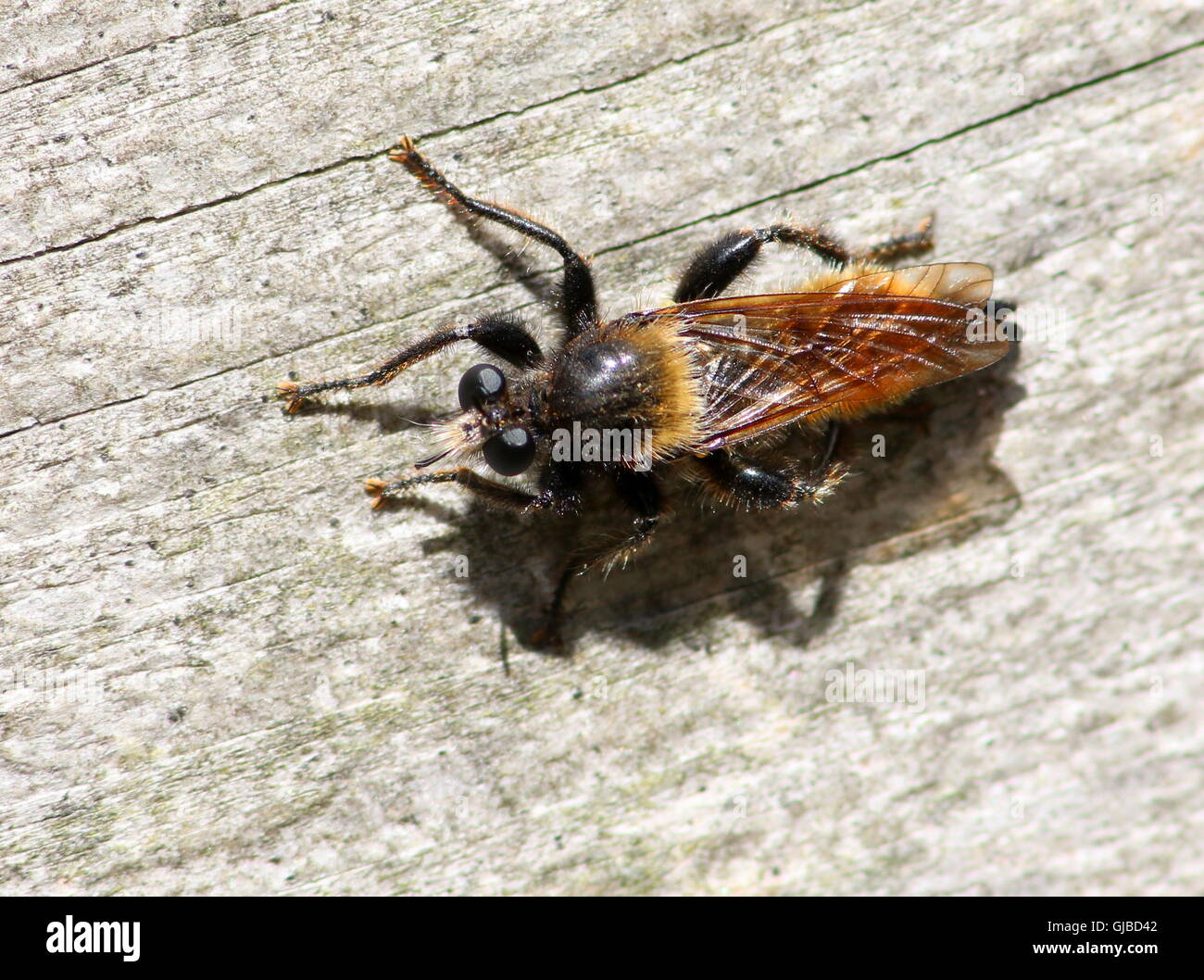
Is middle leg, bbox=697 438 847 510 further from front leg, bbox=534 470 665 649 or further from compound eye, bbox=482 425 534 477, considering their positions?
compound eye, bbox=482 425 534 477

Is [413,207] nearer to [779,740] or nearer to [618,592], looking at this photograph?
[618,592]

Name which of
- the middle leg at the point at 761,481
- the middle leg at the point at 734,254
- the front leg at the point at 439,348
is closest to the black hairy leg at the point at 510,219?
the front leg at the point at 439,348

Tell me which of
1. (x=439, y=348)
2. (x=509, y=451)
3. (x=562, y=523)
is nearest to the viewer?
(x=509, y=451)

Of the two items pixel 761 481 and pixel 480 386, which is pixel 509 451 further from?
pixel 761 481

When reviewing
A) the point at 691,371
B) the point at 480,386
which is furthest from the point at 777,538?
the point at 480,386

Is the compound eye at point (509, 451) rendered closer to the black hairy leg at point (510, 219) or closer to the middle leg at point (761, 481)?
the black hairy leg at point (510, 219)
